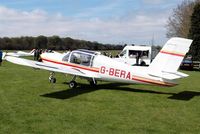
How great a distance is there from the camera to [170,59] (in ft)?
44.0

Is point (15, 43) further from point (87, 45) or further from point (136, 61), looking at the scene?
point (136, 61)

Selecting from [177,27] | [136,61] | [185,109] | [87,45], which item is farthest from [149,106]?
[87,45]

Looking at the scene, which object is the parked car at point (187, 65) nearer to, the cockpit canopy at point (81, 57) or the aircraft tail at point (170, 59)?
the cockpit canopy at point (81, 57)

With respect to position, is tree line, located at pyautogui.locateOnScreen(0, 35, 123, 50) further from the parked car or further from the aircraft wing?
the aircraft wing

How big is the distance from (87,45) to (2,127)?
86.8 m

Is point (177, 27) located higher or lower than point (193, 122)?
higher

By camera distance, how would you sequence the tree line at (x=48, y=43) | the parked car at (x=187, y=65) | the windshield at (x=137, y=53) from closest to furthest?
the parked car at (x=187, y=65) → the windshield at (x=137, y=53) → the tree line at (x=48, y=43)

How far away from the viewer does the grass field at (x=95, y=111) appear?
8078mm

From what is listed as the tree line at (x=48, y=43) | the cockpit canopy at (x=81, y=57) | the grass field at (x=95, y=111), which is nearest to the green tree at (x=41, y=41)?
the tree line at (x=48, y=43)

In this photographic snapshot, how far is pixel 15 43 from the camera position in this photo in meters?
100

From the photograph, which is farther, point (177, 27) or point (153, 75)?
point (177, 27)

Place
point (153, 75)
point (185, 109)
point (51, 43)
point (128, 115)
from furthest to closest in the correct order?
point (51, 43) < point (153, 75) < point (185, 109) < point (128, 115)

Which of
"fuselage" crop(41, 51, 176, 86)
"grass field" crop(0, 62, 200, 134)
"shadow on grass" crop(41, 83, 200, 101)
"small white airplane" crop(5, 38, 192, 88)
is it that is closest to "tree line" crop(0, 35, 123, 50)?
"fuselage" crop(41, 51, 176, 86)

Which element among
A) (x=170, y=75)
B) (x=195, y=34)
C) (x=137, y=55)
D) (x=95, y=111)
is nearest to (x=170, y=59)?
(x=170, y=75)
